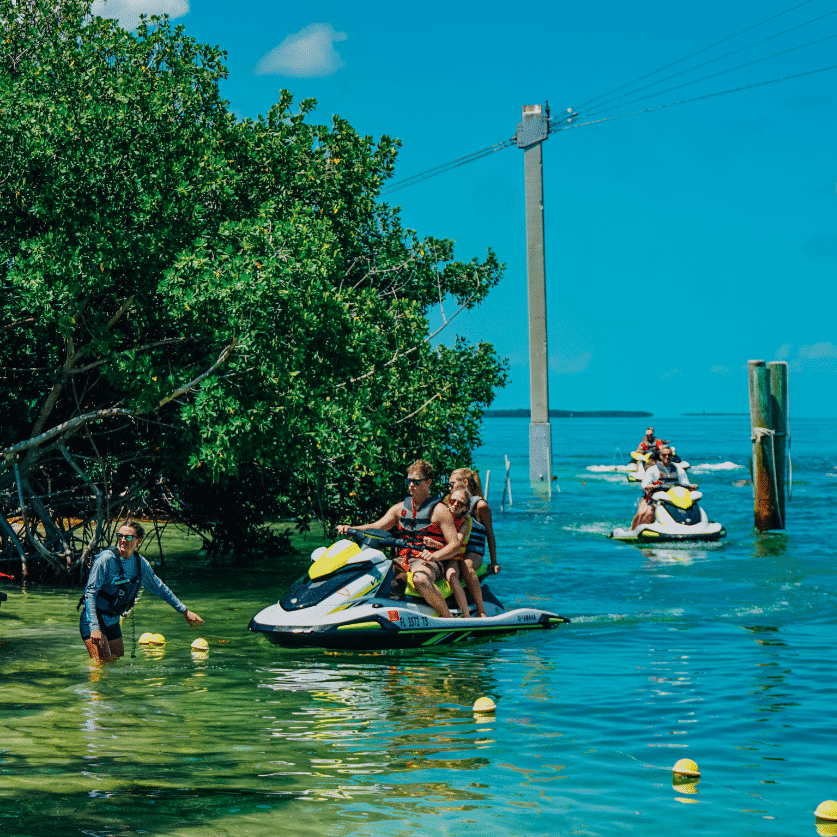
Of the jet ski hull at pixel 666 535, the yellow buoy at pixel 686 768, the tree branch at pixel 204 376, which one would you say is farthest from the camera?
the jet ski hull at pixel 666 535

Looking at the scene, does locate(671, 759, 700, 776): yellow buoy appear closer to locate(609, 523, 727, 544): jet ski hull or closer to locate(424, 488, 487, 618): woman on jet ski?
locate(424, 488, 487, 618): woman on jet ski

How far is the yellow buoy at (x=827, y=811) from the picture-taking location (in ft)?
20.8

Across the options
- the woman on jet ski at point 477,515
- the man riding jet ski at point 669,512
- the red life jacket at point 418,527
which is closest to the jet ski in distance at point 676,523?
the man riding jet ski at point 669,512

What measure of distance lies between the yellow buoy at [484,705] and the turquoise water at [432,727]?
5.4 inches

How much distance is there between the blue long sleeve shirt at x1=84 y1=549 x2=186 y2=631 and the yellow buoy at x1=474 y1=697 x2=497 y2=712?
302 cm

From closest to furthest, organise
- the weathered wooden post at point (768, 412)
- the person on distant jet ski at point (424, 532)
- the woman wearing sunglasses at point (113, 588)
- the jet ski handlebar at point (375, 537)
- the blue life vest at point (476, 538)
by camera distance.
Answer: the woman wearing sunglasses at point (113, 588) → the jet ski handlebar at point (375, 537) → the person on distant jet ski at point (424, 532) → the blue life vest at point (476, 538) → the weathered wooden post at point (768, 412)

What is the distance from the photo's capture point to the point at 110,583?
10.1 metres

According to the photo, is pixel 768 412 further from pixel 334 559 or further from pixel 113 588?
pixel 113 588

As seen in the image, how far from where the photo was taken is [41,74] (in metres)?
14.8

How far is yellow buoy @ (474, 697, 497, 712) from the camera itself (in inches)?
354

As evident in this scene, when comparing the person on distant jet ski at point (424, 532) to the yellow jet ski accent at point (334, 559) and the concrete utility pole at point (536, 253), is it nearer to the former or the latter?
the yellow jet ski accent at point (334, 559)

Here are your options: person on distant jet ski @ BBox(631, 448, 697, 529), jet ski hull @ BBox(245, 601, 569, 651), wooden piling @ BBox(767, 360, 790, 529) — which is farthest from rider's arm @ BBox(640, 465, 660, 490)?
jet ski hull @ BBox(245, 601, 569, 651)

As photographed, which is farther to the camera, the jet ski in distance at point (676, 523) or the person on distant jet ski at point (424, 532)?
the jet ski in distance at point (676, 523)

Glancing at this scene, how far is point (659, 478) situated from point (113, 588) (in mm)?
15681
